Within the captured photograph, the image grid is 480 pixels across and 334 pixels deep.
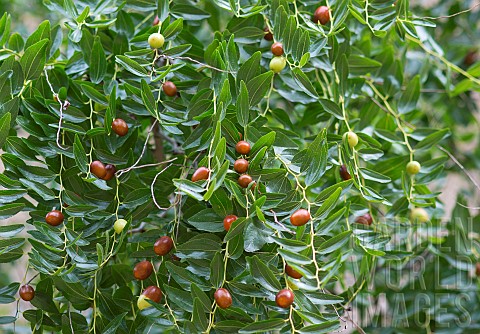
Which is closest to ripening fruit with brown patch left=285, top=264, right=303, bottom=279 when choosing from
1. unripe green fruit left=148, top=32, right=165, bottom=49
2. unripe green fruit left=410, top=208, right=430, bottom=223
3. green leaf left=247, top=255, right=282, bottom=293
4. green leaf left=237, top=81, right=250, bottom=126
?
green leaf left=247, top=255, right=282, bottom=293

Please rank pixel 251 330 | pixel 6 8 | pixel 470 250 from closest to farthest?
pixel 251 330 < pixel 470 250 < pixel 6 8

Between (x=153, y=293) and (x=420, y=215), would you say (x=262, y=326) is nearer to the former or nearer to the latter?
→ (x=153, y=293)

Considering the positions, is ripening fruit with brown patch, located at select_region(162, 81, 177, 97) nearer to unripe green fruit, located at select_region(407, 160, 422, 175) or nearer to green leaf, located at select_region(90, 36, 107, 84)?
green leaf, located at select_region(90, 36, 107, 84)

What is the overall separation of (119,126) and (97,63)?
9 cm

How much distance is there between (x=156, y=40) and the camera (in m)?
0.60

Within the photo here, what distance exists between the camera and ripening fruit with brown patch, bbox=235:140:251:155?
554 mm

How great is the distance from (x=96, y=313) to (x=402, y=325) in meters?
0.54

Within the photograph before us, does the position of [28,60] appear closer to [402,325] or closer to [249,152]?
[249,152]

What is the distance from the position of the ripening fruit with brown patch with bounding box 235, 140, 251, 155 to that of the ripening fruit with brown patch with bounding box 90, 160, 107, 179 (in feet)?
0.46

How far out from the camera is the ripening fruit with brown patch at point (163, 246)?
58cm

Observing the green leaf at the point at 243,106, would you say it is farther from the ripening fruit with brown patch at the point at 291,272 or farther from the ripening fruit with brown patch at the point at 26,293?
the ripening fruit with brown patch at the point at 26,293

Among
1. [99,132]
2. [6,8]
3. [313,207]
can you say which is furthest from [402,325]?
[6,8]

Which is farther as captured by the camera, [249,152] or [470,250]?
[470,250]

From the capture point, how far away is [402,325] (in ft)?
3.16
